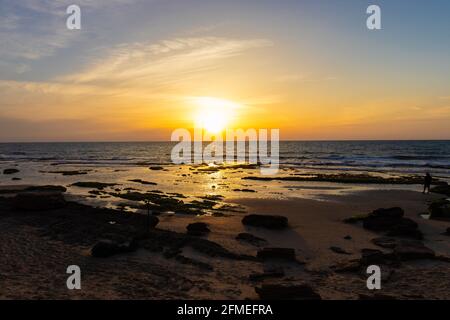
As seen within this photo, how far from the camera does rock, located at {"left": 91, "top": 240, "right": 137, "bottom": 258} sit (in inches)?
606

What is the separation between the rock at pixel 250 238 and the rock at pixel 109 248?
5.22 meters

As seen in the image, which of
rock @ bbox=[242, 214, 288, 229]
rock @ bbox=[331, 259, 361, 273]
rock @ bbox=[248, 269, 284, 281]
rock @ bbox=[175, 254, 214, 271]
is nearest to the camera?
rock @ bbox=[248, 269, 284, 281]

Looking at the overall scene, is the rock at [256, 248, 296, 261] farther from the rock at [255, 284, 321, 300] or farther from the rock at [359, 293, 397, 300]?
the rock at [359, 293, 397, 300]

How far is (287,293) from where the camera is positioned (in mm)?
11445

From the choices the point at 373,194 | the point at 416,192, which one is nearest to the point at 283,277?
the point at 373,194

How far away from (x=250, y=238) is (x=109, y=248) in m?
6.57

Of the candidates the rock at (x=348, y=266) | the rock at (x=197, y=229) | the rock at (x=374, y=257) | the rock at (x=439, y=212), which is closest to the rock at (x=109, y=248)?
the rock at (x=197, y=229)

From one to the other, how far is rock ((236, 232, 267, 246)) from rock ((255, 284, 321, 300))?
6450 millimetres

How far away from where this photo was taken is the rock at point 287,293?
37.1 feet

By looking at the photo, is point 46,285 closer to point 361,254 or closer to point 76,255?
point 76,255

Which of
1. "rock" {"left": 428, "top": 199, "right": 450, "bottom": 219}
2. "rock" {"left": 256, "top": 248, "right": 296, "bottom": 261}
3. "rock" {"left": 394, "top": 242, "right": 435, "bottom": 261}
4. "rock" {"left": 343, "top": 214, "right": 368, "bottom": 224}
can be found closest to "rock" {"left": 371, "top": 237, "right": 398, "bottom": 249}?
"rock" {"left": 394, "top": 242, "right": 435, "bottom": 261}

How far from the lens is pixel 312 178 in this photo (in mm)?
49875

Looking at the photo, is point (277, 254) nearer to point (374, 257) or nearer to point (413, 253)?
point (374, 257)
